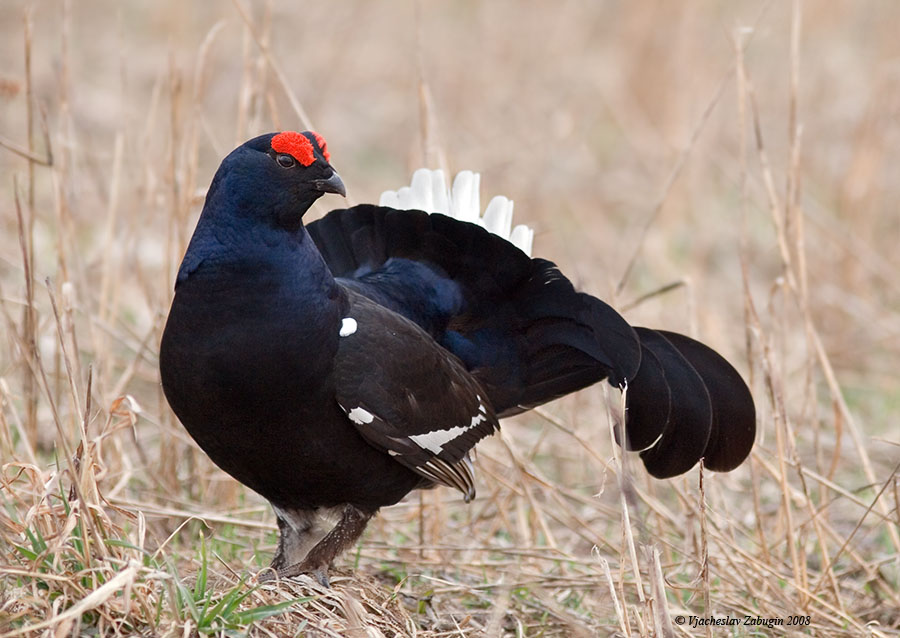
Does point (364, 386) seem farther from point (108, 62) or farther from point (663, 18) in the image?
point (108, 62)

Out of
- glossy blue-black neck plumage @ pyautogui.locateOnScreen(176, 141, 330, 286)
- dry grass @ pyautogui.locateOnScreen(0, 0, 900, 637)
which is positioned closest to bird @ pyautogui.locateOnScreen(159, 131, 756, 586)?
glossy blue-black neck plumage @ pyautogui.locateOnScreen(176, 141, 330, 286)

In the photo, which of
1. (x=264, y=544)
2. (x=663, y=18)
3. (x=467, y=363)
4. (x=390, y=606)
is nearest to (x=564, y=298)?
(x=467, y=363)

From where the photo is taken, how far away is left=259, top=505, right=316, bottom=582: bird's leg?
3217 mm

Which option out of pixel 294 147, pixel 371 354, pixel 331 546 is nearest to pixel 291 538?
pixel 331 546

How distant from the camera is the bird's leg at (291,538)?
3.22 meters

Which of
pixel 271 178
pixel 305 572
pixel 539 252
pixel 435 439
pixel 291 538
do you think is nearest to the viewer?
pixel 271 178

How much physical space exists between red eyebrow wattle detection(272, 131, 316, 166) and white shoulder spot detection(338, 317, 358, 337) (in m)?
0.44

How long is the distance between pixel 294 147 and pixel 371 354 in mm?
605

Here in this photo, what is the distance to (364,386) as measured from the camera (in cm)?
291

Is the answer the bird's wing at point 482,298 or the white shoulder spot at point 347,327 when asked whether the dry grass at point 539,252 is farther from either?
the white shoulder spot at point 347,327

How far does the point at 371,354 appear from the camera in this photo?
2949 millimetres

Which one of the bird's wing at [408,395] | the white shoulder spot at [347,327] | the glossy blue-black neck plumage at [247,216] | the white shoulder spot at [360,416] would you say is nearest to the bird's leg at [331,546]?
the bird's wing at [408,395]

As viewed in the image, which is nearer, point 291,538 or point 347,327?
point 347,327

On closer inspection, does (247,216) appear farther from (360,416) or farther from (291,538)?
(291,538)
